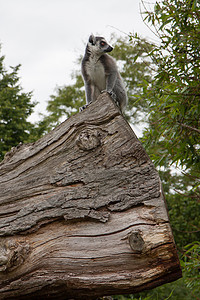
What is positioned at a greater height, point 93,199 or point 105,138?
point 105,138

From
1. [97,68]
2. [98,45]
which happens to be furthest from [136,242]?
[98,45]

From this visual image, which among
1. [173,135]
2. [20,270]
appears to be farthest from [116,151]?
[173,135]

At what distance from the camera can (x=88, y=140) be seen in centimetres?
228

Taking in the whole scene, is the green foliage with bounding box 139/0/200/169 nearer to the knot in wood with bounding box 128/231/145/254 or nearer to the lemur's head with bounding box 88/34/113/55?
the lemur's head with bounding box 88/34/113/55

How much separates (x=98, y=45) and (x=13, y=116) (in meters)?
5.89

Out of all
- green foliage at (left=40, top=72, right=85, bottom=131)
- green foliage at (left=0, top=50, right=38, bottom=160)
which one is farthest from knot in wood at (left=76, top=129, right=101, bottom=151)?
green foliage at (left=40, top=72, right=85, bottom=131)

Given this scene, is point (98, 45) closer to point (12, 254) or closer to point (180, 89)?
point (180, 89)

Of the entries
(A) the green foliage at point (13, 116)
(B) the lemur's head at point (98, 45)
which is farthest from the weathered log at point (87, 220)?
(A) the green foliage at point (13, 116)

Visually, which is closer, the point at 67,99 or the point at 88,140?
the point at 88,140

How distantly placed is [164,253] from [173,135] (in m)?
1.98

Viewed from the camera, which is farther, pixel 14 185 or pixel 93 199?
pixel 14 185

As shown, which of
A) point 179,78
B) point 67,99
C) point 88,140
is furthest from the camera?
point 67,99

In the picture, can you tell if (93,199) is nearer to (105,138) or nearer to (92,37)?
(105,138)

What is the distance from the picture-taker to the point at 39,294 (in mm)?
2051
